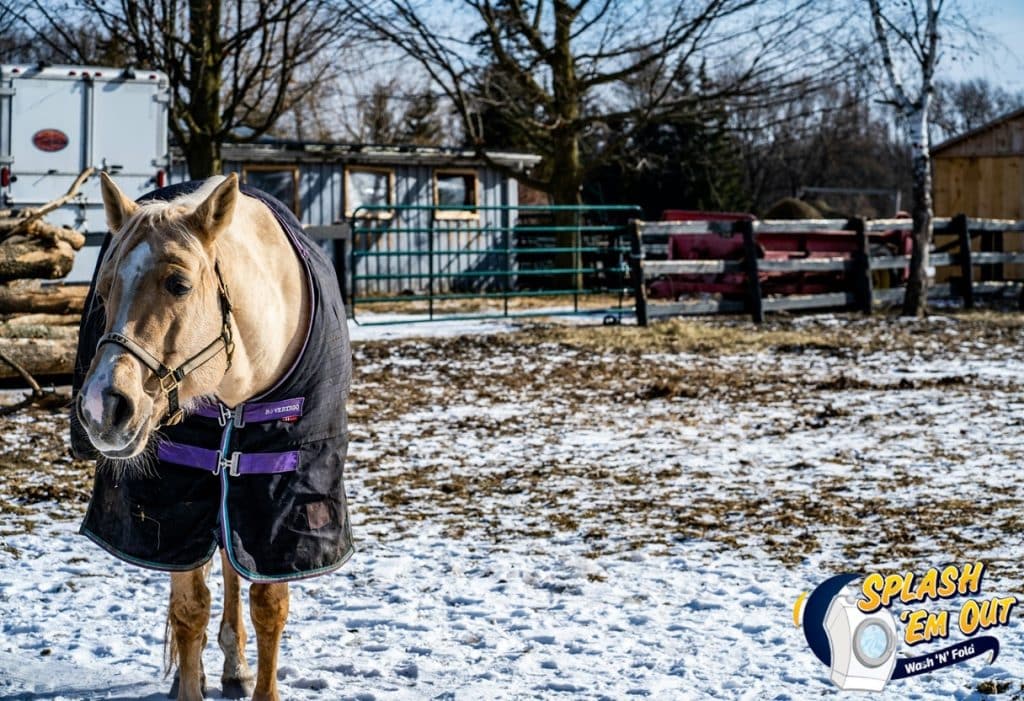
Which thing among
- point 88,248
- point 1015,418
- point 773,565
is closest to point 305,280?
point 773,565

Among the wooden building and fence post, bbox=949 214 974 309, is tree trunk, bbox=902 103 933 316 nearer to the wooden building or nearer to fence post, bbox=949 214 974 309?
fence post, bbox=949 214 974 309

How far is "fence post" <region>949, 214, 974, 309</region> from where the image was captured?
1661 centimetres

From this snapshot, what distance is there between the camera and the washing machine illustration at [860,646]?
142 inches

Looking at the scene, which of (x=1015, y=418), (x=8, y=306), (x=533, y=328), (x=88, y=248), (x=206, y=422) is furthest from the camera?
(x=533, y=328)

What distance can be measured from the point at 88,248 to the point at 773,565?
9.81 meters

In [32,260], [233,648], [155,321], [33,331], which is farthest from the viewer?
[32,260]

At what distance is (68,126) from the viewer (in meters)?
13.2

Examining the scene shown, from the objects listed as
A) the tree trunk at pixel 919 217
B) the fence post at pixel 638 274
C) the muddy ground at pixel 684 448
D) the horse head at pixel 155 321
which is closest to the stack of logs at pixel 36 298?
the muddy ground at pixel 684 448

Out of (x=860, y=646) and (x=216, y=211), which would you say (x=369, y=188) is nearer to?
(x=860, y=646)

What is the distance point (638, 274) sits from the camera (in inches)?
561

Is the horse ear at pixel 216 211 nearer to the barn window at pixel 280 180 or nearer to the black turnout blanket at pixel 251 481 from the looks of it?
the black turnout blanket at pixel 251 481

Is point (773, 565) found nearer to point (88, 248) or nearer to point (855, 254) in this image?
point (88, 248)

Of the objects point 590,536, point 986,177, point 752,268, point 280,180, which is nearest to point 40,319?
point 590,536

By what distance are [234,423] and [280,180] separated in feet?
63.7
